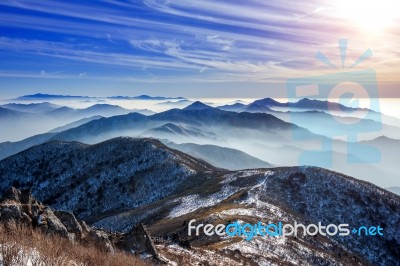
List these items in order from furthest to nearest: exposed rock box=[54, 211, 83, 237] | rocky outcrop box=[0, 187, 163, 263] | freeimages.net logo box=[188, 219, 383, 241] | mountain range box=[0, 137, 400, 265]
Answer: freeimages.net logo box=[188, 219, 383, 241] < mountain range box=[0, 137, 400, 265] < exposed rock box=[54, 211, 83, 237] < rocky outcrop box=[0, 187, 163, 263]

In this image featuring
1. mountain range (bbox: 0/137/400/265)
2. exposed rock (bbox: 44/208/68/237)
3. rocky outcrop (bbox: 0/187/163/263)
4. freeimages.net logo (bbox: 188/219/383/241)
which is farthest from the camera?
freeimages.net logo (bbox: 188/219/383/241)

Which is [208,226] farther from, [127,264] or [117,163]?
[117,163]

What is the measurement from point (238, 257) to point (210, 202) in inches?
1373

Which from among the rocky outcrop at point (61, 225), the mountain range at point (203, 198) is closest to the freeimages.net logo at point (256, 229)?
the mountain range at point (203, 198)

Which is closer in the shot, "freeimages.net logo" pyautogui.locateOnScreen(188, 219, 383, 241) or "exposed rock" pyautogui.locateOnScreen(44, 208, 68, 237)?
"exposed rock" pyautogui.locateOnScreen(44, 208, 68, 237)

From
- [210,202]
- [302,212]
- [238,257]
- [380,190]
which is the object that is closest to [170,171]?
[210,202]

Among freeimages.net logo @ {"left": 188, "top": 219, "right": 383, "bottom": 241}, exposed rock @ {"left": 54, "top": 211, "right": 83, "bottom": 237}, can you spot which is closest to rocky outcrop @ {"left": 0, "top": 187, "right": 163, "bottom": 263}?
exposed rock @ {"left": 54, "top": 211, "right": 83, "bottom": 237}

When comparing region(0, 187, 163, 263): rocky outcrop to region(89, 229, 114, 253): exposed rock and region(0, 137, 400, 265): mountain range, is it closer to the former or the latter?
region(89, 229, 114, 253): exposed rock

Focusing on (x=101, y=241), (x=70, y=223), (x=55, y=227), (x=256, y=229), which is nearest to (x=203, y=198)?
(x=256, y=229)

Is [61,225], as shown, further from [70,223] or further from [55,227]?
[70,223]

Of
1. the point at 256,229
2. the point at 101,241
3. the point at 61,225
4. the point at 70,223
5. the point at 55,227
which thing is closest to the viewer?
the point at 55,227

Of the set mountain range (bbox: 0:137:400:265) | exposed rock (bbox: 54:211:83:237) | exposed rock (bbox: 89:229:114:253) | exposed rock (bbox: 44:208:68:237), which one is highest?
exposed rock (bbox: 44:208:68:237)

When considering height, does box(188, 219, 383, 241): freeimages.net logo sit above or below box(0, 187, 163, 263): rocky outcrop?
below

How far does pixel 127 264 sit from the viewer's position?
19.2 metres
